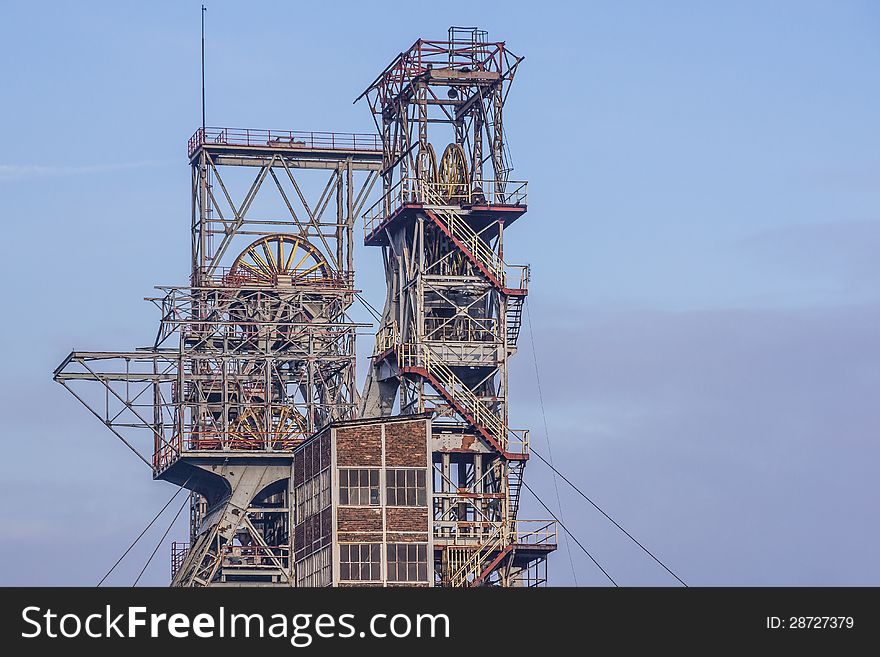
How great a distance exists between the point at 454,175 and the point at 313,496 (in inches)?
678

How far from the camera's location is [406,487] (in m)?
124

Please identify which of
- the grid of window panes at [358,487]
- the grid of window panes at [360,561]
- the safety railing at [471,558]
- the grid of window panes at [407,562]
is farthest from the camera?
the safety railing at [471,558]

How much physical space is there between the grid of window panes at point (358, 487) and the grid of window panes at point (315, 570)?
2.60m

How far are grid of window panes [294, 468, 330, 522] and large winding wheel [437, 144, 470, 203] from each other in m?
15.4

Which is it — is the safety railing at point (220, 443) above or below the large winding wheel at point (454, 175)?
below

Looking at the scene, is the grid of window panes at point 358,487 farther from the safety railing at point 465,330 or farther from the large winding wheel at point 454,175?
the large winding wheel at point 454,175

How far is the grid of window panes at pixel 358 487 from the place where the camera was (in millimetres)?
124375
